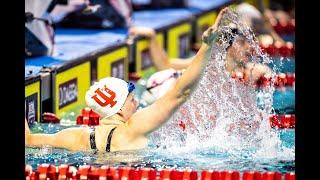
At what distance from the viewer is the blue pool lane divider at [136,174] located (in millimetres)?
5199

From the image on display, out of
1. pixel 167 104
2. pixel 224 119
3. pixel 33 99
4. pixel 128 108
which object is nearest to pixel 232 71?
pixel 224 119

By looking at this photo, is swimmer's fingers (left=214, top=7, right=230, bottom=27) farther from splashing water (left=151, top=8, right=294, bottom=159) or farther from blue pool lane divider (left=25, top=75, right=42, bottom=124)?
blue pool lane divider (left=25, top=75, right=42, bottom=124)

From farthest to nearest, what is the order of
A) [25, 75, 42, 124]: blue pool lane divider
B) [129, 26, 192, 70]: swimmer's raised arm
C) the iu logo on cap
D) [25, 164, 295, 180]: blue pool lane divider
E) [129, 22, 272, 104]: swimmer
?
[129, 26, 192, 70]: swimmer's raised arm
[129, 22, 272, 104]: swimmer
[25, 75, 42, 124]: blue pool lane divider
the iu logo on cap
[25, 164, 295, 180]: blue pool lane divider

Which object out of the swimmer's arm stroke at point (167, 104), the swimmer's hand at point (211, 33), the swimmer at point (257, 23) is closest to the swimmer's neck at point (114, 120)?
the swimmer's arm stroke at point (167, 104)

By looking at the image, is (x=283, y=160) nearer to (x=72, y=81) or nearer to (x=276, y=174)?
(x=276, y=174)

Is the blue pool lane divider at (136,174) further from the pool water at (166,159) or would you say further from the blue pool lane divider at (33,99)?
the blue pool lane divider at (33,99)

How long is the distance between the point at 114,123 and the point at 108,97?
140 millimetres

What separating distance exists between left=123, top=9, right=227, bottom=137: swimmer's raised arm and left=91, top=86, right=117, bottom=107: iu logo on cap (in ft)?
0.51

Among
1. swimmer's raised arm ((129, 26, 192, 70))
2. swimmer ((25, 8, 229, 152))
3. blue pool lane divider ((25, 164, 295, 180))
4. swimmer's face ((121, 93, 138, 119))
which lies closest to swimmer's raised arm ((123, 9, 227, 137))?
swimmer ((25, 8, 229, 152))

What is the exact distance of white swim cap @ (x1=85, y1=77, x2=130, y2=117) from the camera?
229 inches

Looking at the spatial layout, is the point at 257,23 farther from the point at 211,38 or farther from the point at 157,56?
the point at 211,38
